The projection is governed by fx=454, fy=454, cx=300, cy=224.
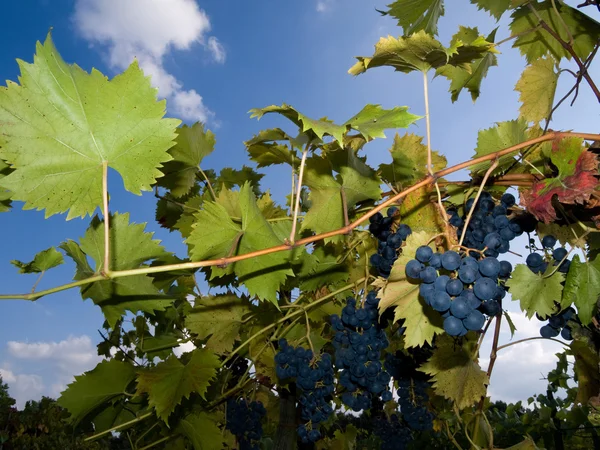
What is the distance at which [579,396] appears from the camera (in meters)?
1.79

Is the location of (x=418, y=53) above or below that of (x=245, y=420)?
above

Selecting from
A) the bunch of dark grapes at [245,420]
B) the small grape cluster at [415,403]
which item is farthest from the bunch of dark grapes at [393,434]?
the bunch of dark grapes at [245,420]

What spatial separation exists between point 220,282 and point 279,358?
463 millimetres

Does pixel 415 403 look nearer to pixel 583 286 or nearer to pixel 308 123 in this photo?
pixel 583 286

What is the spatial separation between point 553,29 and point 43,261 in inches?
95.9

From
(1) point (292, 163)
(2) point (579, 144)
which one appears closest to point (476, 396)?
(2) point (579, 144)

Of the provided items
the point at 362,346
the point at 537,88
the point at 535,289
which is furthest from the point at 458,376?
the point at 537,88

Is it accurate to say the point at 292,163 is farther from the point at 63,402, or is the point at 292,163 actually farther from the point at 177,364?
the point at 63,402

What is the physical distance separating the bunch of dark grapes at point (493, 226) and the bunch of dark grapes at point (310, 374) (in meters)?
0.94

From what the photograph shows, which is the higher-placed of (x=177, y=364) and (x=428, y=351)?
(x=177, y=364)

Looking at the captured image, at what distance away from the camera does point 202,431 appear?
7.92ft

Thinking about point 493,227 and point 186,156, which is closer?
point 493,227

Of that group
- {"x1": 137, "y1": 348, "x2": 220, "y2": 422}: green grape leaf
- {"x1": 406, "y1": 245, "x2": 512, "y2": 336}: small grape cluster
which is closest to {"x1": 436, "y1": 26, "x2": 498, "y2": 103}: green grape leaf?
{"x1": 406, "y1": 245, "x2": 512, "y2": 336}: small grape cluster

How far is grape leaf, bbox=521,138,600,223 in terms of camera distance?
114 cm
